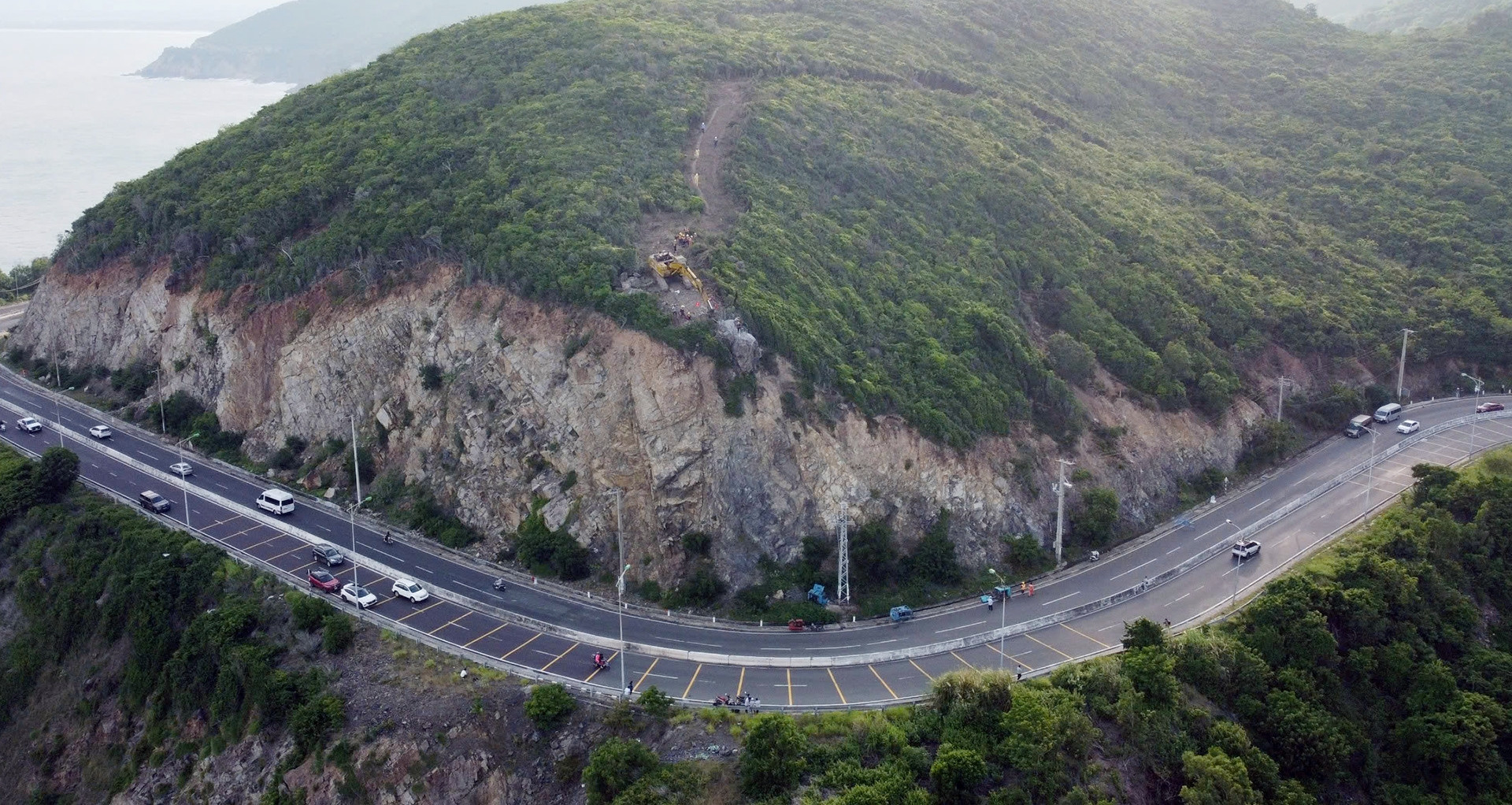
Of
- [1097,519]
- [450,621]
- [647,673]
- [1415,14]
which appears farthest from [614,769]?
[1415,14]

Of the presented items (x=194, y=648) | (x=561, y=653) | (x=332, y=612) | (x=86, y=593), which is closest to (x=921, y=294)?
(x=561, y=653)

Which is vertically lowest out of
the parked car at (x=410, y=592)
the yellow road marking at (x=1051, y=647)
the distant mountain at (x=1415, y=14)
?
the yellow road marking at (x=1051, y=647)

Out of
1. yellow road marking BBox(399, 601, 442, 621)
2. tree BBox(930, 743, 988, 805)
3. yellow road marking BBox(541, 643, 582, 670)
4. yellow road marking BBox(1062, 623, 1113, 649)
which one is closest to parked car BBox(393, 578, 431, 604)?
yellow road marking BBox(399, 601, 442, 621)

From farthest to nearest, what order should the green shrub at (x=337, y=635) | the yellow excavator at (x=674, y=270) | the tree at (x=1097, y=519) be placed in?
the yellow excavator at (x=674, y=270)
the tree at (x=1097, y=519)
the green shrub at (x=337, y=635)

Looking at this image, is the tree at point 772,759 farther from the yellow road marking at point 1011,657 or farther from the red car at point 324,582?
the red car at point 324,582

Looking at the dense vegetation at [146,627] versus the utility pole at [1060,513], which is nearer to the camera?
the dense vegetation at [146,627]

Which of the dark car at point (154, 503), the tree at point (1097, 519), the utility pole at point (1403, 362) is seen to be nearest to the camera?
the tree at point (1097, 519)

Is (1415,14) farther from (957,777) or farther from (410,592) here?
(410,592)

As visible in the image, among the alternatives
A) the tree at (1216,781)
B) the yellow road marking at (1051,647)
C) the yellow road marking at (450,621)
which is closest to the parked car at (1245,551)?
the yellow road marking at (1051,647)
